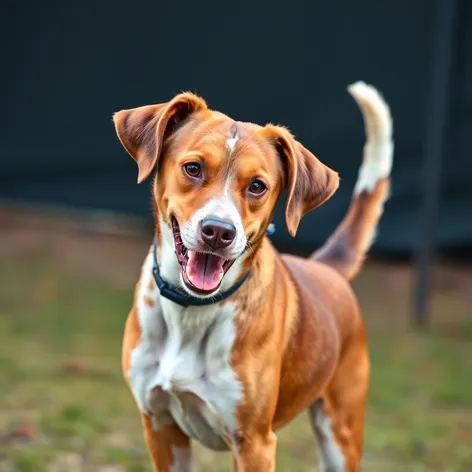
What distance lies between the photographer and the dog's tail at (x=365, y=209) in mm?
4016

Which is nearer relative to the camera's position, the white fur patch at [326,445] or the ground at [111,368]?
the white fur patch at [326,445]

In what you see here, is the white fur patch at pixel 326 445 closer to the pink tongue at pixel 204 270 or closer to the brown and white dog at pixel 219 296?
the brown and white dog at pixel 219 296

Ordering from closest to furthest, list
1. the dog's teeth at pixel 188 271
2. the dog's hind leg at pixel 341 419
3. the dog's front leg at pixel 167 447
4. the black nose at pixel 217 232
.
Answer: the black nose at pixel 217 232
the dog's teeth at pixel 188 271
the dog's front leg at pixel 167 447
the dog's hind leg at pixel 341 419

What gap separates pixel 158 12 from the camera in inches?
311

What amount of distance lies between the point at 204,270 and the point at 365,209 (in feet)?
4.36

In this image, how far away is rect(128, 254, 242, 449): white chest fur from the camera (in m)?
3.08

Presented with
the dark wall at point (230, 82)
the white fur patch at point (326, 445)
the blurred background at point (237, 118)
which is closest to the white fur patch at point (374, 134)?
the white fur patch at point (326, 445)

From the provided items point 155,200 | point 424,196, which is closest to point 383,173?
point 155,200

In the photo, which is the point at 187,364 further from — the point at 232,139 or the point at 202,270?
the point at 232,139

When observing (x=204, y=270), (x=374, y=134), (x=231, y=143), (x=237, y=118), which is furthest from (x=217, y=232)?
(x=237, y=118)

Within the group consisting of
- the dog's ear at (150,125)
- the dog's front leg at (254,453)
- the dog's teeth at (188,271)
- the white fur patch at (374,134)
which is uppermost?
the dog's ear at (150,125)

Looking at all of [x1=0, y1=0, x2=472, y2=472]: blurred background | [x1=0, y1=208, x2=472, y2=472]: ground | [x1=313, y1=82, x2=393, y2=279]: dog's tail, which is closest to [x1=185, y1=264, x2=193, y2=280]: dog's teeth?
[x1=313, y1=82, x2=393, y2=279]: dog's tail

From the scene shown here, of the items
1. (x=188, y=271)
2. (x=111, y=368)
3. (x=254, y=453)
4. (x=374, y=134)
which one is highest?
(x=374, y=134)

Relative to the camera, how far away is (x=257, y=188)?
2969 mm
